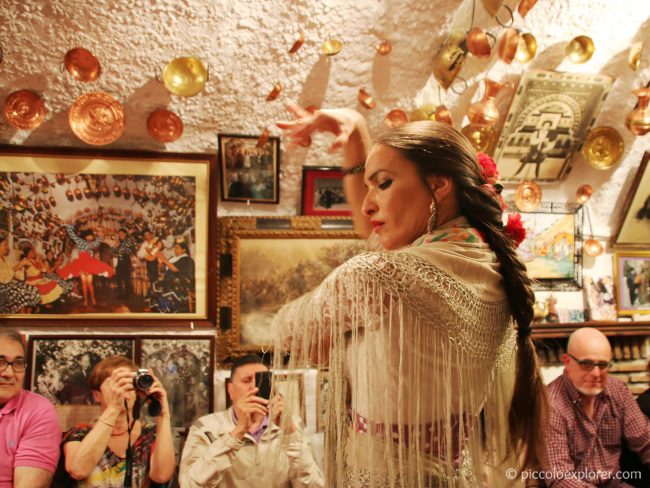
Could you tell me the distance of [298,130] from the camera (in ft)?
4.50

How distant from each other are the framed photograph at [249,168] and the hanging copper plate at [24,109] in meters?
0.79

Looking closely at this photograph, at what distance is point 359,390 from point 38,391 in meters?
2.00

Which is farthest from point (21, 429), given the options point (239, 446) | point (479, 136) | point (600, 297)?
point (600, 297)

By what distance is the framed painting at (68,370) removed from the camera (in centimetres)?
235

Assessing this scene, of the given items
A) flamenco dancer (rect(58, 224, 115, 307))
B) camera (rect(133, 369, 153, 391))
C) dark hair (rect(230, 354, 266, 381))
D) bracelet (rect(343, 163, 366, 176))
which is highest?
bracelet (rect(343, 163, 366, 176))

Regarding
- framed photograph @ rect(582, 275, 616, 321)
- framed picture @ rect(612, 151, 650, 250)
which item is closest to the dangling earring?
framed photograph @ rect(582, 275, 616, 321)

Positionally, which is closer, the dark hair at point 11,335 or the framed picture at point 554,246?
the dark hair at point 11,335

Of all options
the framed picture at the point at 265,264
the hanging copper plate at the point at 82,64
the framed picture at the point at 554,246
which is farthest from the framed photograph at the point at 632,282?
the hanging copper plate at the point at 82,64

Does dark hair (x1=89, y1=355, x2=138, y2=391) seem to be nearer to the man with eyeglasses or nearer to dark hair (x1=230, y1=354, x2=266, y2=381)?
the man with eyeglasses

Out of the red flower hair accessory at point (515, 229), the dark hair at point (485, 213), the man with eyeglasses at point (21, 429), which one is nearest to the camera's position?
the dark hair at point (485, 213)

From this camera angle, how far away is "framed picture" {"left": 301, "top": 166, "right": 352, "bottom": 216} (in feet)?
8.47

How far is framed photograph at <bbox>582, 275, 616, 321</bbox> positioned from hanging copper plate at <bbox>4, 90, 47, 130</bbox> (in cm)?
305

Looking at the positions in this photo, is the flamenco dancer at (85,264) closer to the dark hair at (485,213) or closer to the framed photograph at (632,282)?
the dark hair at (485,213)

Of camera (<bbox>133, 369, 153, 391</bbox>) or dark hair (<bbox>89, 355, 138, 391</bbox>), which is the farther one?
dark hair (<bbox>89, 355, 138, 391</bbox>)
